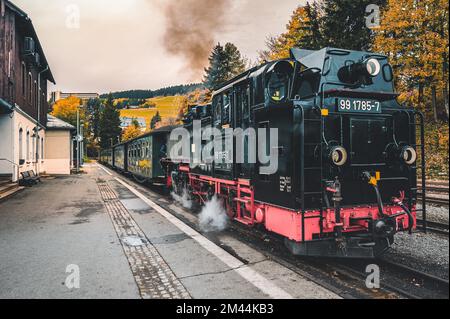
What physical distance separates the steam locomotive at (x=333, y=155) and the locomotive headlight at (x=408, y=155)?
1 cm

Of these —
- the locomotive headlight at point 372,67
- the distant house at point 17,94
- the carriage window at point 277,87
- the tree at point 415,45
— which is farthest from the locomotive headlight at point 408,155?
the distant house at point 17,94

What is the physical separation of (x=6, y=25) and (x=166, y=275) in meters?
18.4

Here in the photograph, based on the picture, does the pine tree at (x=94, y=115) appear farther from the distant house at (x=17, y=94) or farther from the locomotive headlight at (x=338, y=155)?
the locomotive headlight at (x=338, y=155)

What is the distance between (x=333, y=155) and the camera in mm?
4762

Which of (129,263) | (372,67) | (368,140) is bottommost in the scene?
(129,263)

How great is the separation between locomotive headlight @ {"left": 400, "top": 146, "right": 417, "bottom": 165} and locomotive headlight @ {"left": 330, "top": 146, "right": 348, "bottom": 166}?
109 centimetres

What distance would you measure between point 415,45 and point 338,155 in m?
20.5

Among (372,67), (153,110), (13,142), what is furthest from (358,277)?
(153,110)

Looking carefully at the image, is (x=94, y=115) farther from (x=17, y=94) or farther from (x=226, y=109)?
(x=226, y=109)

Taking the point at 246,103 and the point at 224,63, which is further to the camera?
the point at 224,63

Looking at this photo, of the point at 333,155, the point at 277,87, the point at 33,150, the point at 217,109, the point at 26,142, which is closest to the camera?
A: the point at 333,155

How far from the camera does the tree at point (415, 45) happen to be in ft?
63.2
